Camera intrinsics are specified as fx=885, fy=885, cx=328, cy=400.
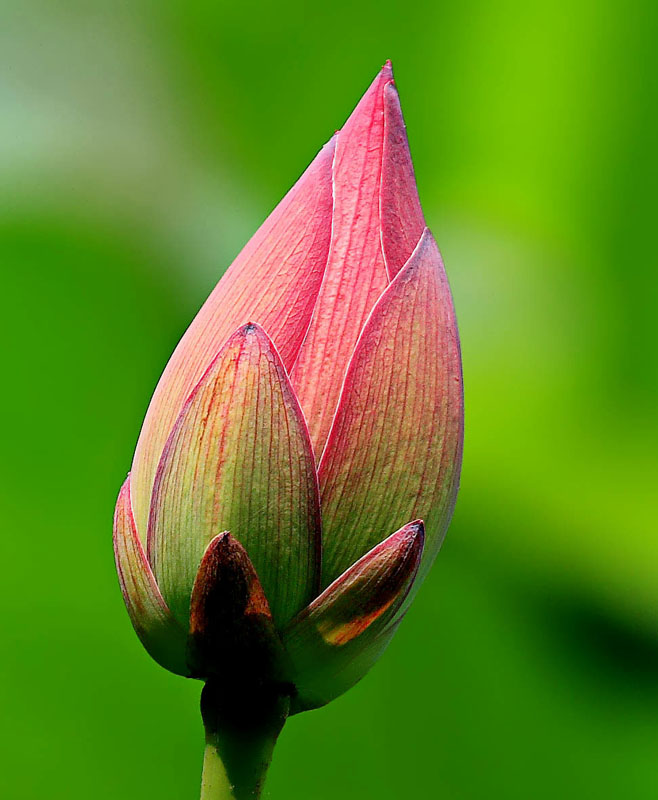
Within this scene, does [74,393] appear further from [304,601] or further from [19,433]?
[304,601]

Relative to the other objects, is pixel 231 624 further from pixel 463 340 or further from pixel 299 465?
pixel 463 340

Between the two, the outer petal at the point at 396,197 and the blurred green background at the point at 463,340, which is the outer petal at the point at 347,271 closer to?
the outer petal at the point at 396,197

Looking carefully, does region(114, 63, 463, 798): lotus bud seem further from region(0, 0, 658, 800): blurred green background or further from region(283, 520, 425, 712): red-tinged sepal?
region(0, 0, 658, 800): blurred green background

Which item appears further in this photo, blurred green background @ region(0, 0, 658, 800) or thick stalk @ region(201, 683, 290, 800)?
blurred green background @ region(0, 0, 658, 800)

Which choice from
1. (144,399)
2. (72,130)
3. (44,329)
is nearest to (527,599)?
(144,399)

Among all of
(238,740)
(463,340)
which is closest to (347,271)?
(238,740)

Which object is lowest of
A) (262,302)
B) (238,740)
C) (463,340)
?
(238,740)

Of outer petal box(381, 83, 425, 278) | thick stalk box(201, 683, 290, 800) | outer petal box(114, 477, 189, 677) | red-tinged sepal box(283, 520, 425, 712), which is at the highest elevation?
outer petal box(381, 83, 425, 278)

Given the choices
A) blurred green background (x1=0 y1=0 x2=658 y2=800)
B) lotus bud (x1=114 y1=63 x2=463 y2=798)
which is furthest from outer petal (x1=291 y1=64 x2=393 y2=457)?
blurred green background (x1=0 y1=0 x2=658 y2=800)
